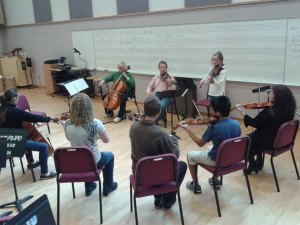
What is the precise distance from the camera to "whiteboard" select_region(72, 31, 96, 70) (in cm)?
775

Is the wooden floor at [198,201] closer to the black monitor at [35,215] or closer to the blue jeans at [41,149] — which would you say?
the blue jeans at [41,149]

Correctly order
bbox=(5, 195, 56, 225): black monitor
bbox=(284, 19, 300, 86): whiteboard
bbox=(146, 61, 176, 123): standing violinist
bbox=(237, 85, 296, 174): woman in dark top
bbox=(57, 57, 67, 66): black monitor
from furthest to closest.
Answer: bbox=(57, 57, 67, 66): black monitor
bbox=(146, 61, 176, 123): standing violinist
bbox=(284, 19, 300, 86): whiteboard
bbox=(237, 85, 296, 174): woman in dark top
bbox=(5, 195, 56, 225): black monitor

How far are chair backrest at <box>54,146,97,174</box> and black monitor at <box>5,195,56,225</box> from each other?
133 centimetres

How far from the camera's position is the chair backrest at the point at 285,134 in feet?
9.69

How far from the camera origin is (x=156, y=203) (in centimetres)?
296

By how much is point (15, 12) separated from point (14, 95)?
730 cm

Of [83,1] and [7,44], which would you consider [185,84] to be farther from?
[7,44]

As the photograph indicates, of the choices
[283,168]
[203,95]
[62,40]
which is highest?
[62,40]

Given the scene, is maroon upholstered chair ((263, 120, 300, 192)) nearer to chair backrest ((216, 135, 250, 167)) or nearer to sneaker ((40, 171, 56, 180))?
chair backrest ((216, 135, 250, 167))

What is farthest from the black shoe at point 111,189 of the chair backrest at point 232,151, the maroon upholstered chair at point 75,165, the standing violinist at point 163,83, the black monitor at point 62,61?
the black monitor at point 62,61

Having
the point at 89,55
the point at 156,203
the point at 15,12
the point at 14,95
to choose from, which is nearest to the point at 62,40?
the point at 89,55

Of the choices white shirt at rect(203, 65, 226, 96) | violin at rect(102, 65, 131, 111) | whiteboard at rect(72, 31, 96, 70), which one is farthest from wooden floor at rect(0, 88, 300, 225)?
whiteboard at rect(72, 31, 96, 70)

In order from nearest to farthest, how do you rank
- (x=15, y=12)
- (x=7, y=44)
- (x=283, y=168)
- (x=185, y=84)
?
(x=283, y=168) < (x=185, y=84) < (x=15, y=12) < (x=7, y=44)

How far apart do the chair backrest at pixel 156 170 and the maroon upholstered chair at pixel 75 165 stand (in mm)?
498
